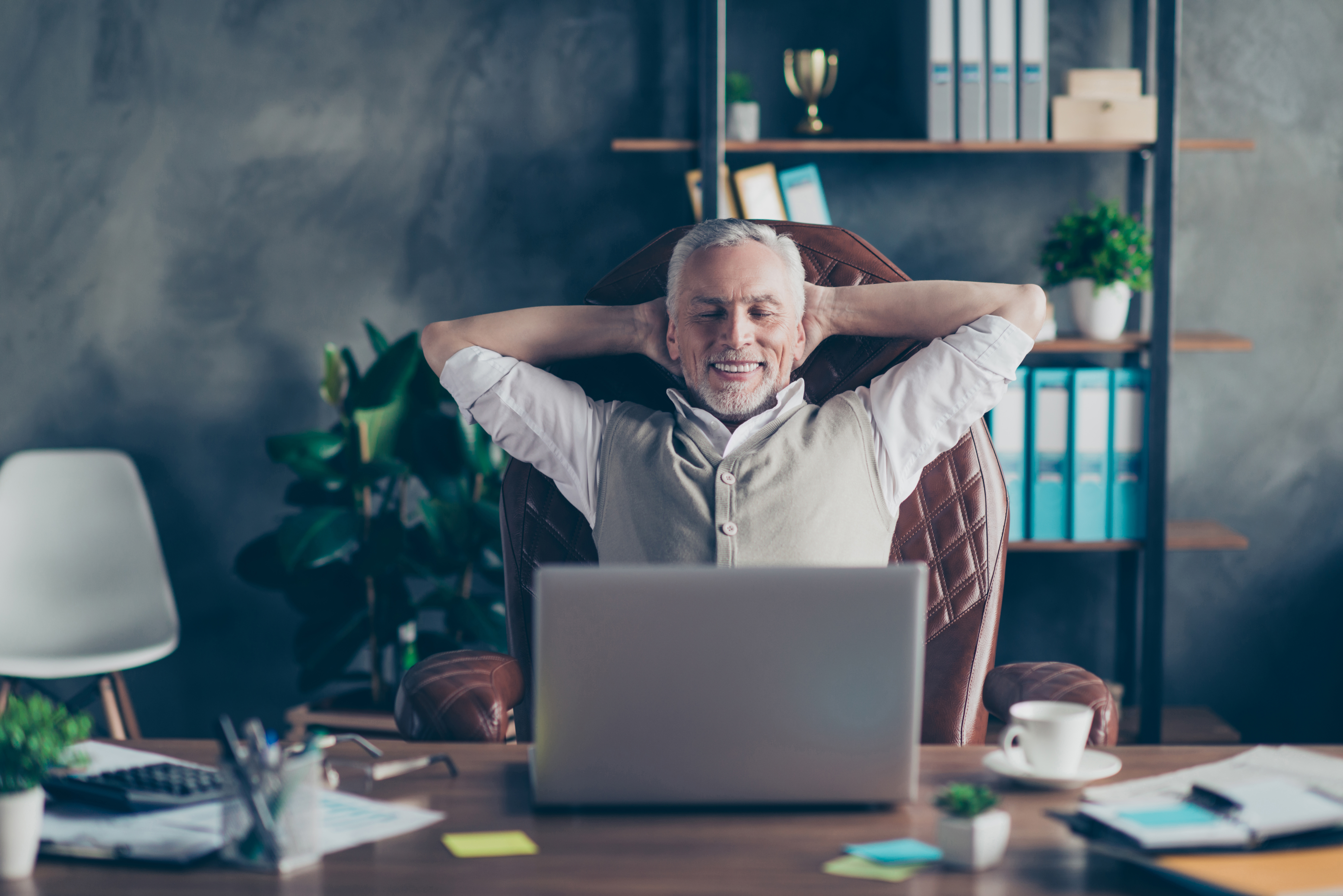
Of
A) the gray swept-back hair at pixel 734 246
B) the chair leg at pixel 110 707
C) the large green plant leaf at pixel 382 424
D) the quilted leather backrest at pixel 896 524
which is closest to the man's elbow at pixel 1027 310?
the quilted leather backrest at pixel 896 524

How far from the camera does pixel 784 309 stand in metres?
1.83

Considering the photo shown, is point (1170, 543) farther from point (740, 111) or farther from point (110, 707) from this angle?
point (110, 707)

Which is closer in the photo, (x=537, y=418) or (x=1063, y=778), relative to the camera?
(x=1063, y=778)

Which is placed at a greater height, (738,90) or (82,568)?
(738,90)

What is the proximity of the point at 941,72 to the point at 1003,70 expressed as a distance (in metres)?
0.14

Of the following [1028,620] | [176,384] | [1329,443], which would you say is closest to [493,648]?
[176,384]

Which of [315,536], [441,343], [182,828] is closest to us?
[182,828]

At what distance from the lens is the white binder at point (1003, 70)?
2.58 m

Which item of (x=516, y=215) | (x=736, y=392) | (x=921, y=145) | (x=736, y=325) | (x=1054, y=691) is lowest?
(x=1054, y=691)

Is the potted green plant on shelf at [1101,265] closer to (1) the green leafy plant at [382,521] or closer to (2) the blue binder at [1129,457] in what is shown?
(2) the blue binder at [1129,457]

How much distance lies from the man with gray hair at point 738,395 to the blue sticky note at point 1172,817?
2.37ft

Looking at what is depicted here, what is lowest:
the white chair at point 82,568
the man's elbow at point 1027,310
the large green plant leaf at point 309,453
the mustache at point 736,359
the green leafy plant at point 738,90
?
the white chair at point 82,568

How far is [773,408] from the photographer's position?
187 cm

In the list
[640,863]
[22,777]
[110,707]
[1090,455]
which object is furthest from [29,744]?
[1090,455]
